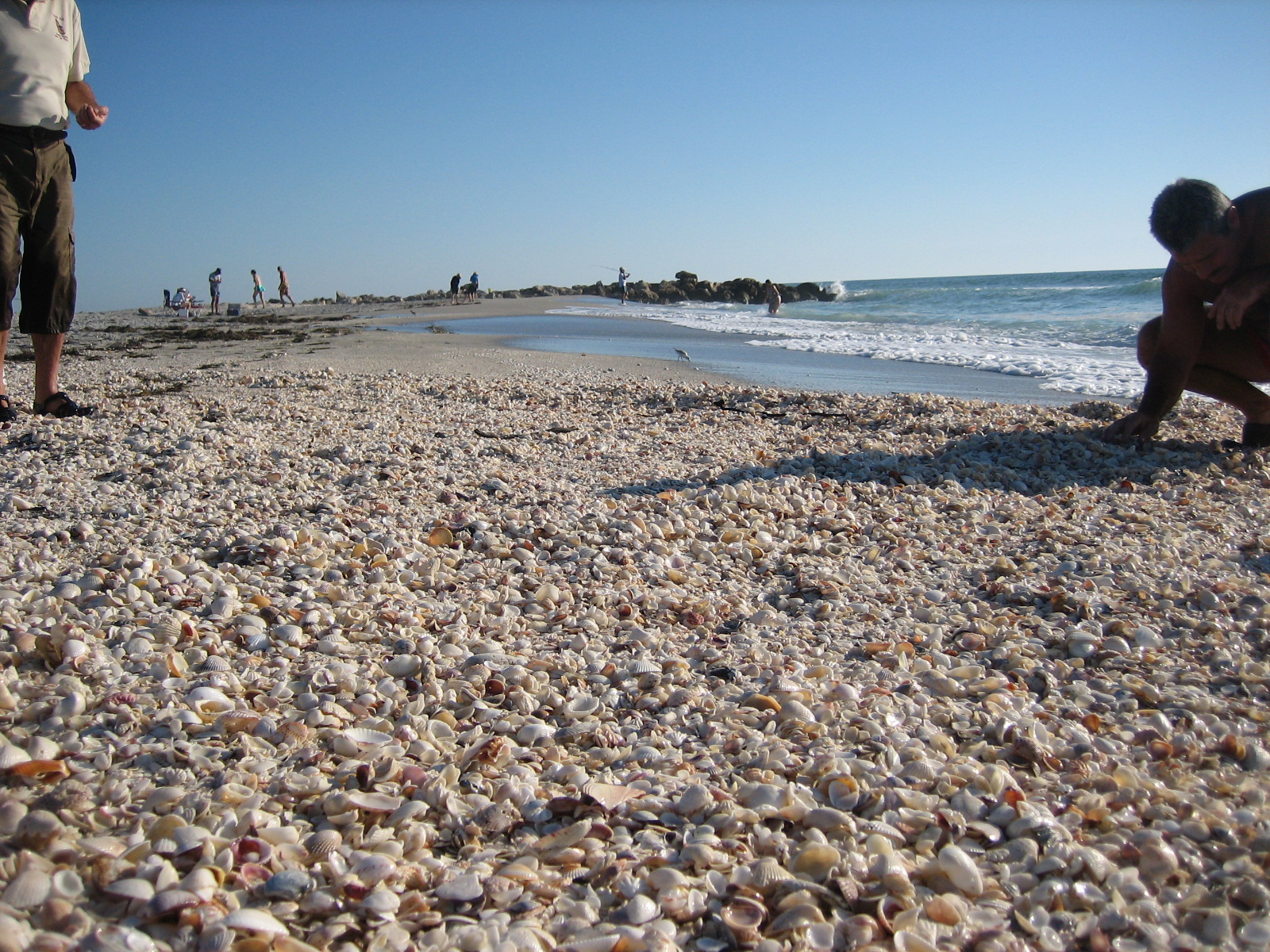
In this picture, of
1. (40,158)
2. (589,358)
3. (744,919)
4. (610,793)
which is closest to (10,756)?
(610,793)

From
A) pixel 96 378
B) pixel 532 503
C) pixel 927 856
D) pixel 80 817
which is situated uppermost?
pixel 96 378

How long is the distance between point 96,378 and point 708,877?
8.26 metres

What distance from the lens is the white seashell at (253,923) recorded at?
1.24 meters

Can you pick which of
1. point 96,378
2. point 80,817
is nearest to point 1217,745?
point 80,817

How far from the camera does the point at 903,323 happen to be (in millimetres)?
21625

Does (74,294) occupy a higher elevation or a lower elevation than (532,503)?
higher

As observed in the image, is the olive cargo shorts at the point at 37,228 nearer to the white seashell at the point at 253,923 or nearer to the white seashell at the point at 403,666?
the white seashell at the point at 403,666

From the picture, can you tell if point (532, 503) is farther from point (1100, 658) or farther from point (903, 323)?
point (903, 323)

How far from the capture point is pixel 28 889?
125cm

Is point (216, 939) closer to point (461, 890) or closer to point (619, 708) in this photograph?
point (461, 890)

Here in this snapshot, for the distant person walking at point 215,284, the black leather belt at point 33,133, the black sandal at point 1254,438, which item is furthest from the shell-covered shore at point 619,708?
the distant person walking at point 215,284

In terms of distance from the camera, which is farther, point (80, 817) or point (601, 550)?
point (601, 550)

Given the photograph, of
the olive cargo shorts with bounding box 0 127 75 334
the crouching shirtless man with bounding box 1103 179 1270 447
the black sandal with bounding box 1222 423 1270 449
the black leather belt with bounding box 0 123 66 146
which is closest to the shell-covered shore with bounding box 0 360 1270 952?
the black sandal with bounding box 1222 423 1270 449

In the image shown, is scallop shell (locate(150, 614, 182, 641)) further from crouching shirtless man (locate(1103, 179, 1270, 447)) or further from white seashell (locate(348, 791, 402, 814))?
crouching shirtless man (locate(1103, 179, 1270, 447))
